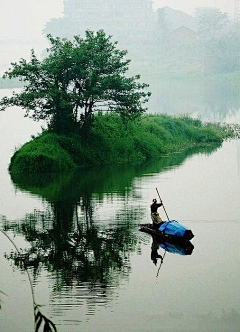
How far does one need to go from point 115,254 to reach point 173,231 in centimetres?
184

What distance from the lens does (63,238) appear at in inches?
901

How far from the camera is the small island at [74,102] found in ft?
117

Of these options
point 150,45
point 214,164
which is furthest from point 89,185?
point 150,45

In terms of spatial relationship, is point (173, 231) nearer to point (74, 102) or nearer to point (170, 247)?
point (170, 247)

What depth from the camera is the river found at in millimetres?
16453

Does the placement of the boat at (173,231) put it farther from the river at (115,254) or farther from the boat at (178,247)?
the river at (115,254)

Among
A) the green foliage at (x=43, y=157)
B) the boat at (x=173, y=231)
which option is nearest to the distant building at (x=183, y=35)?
the green foliage at (x=43, y=157)

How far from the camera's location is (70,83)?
38.0 meters

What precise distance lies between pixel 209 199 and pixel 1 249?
32.0 ft

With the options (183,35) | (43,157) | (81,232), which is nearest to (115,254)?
(81,232)

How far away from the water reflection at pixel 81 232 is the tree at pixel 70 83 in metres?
3.47

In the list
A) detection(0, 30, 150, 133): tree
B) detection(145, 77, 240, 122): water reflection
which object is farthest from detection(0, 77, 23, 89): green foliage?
detection(0, 30, 150, 133): tree

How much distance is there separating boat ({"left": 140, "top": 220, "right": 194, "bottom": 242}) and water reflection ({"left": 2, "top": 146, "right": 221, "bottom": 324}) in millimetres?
729

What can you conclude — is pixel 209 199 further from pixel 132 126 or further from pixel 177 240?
pixel 132 126
